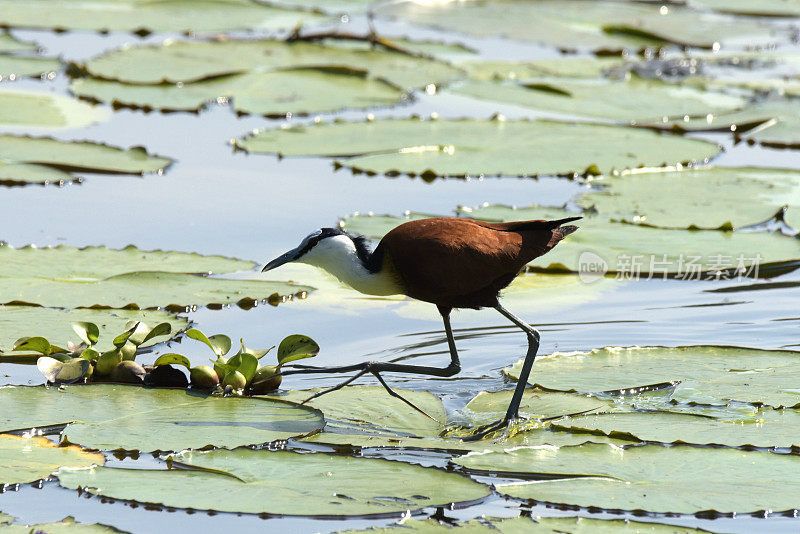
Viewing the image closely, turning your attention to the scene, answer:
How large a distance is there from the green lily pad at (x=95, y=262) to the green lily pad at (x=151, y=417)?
1.22m

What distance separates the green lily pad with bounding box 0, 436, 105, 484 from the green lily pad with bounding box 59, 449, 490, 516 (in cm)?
10

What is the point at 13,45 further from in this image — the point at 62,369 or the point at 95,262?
the point at 62,369

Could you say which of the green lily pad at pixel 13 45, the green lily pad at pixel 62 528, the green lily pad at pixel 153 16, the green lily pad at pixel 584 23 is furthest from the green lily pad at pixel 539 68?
Result: the green lily pad at pixel 62 528

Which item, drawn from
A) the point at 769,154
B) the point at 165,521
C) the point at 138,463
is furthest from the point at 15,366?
the point at 769,154

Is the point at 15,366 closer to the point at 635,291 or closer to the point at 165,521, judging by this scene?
the point at 165,521

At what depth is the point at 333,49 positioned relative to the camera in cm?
991

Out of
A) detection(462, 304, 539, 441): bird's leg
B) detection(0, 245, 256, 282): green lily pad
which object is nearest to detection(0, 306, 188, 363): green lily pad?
detection(0, 245, 256, 282): green lily pad

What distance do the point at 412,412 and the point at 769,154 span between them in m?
4.65

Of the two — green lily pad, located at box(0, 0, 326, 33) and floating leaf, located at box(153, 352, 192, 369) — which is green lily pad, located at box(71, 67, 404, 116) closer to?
green lily pad, located at box(0, 0, 326, 33)

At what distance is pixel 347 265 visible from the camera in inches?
163

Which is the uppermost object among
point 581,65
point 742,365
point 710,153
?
point 581,65

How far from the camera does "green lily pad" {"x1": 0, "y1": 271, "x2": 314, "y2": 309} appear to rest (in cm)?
477

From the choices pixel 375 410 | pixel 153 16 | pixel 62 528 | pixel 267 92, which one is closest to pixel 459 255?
pixel 375 410

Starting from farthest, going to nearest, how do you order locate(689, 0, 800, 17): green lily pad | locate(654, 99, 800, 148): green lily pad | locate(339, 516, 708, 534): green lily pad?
locate(689, 0, 800, 17): green lily pad, locate(654, 99, 800, 148): green lily pad, locate(339, 516, 708, 534): green lily pad
